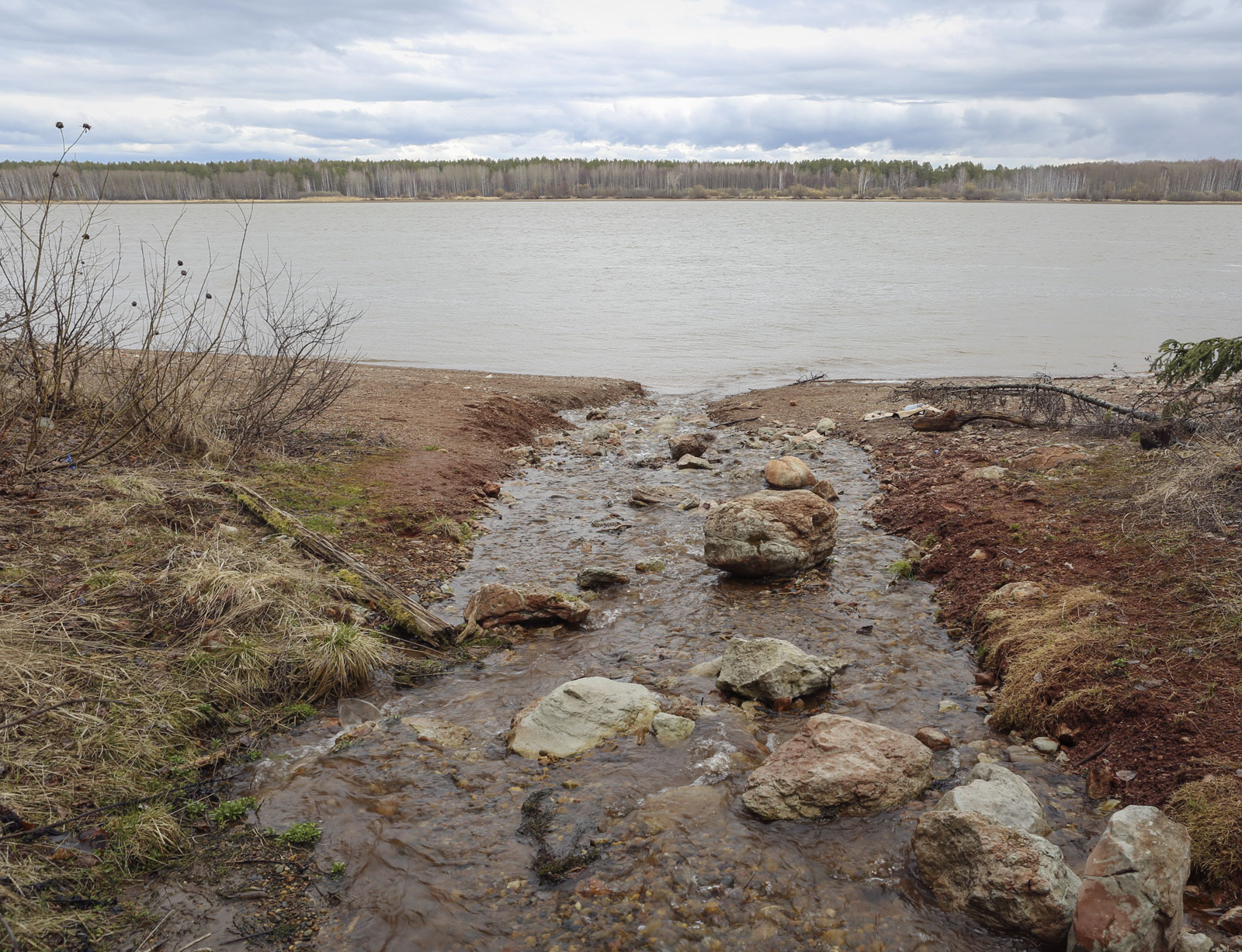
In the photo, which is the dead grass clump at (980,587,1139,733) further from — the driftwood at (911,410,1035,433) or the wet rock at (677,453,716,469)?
the driftwood at (911,410,1035,433)

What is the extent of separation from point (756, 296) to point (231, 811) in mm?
30872

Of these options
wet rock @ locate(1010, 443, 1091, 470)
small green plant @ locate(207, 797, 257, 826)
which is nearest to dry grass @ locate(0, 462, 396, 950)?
small green plant @ locate(207, 797, 257, 826)

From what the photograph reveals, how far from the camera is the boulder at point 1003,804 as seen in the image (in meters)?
3.67

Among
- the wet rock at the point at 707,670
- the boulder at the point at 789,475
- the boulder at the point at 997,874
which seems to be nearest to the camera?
the boulder at the point at 997,874

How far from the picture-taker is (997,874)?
341cm

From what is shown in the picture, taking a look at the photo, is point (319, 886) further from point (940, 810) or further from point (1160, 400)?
point (1160, 400)

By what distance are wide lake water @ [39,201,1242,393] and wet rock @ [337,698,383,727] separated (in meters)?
3.86

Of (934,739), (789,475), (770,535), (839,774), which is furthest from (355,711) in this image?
(789,475)

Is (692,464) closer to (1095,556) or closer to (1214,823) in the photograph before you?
(1095,556)

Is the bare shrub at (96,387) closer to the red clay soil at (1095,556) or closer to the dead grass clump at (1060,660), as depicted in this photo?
the dead grass clump at (1060,660)

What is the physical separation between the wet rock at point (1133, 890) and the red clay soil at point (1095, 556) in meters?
0.79

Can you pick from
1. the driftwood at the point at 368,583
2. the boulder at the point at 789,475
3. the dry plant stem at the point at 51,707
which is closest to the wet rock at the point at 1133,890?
the driftwood at the point at 368,583

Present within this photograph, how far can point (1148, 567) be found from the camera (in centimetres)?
583

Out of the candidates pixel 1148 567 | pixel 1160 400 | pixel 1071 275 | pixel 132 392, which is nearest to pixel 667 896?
pixel 1148 567
